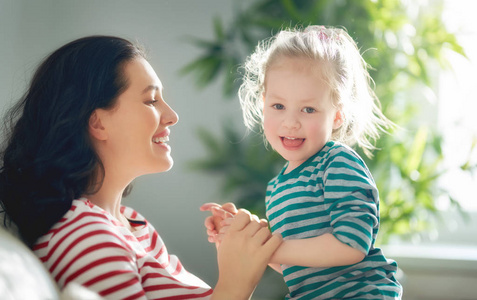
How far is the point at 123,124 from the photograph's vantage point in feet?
4.09

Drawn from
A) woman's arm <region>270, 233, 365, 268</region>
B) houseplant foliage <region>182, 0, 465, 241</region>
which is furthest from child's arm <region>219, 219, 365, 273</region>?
houseplant foliage <region>182, 0, 465, 241</region>

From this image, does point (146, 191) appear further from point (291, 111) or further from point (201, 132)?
point (291, 111)

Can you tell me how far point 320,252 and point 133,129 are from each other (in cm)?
51

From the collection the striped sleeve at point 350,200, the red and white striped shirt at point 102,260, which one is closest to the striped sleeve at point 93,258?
the red and white striped shirt at point 102,260

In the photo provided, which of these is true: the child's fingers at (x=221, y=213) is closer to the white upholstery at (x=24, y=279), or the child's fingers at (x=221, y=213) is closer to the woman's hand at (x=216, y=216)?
the woman's hand at (x=216, y=216)

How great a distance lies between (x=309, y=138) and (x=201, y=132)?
138 centimetres

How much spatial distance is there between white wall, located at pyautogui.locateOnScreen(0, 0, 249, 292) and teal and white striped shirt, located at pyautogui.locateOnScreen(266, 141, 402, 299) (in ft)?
5.75

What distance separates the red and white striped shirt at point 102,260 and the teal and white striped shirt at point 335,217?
0.22 meters

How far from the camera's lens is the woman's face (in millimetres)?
1244

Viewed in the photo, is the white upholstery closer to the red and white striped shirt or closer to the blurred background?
the red and white striped shirt

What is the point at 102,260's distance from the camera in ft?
3.29

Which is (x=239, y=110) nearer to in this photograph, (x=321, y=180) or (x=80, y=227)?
(x=321, y=180)

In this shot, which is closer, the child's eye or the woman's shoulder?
the woman's shoulder

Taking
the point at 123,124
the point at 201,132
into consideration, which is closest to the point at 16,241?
the point at 123,124
